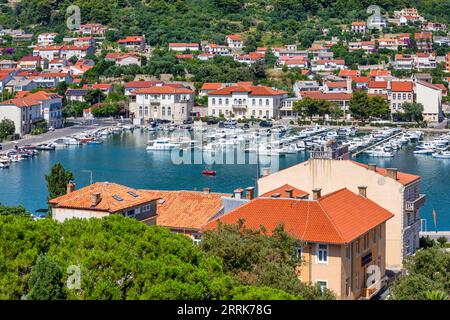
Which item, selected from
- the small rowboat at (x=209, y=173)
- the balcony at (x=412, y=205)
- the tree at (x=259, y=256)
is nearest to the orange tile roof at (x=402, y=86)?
the small rowboat at (x=209, y=173)

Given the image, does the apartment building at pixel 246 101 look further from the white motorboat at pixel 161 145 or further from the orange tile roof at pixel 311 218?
the orange tile roof at pixel 311 218

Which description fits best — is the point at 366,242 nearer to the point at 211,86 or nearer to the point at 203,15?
the point at 211,86

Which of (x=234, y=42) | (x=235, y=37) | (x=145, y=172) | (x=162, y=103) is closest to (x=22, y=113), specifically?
(x=162, y=103)

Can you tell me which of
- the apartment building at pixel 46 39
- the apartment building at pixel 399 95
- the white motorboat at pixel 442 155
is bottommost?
the white motorboat at pixel 442 155

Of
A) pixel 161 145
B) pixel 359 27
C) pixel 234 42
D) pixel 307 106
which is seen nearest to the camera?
pixel 161 145
